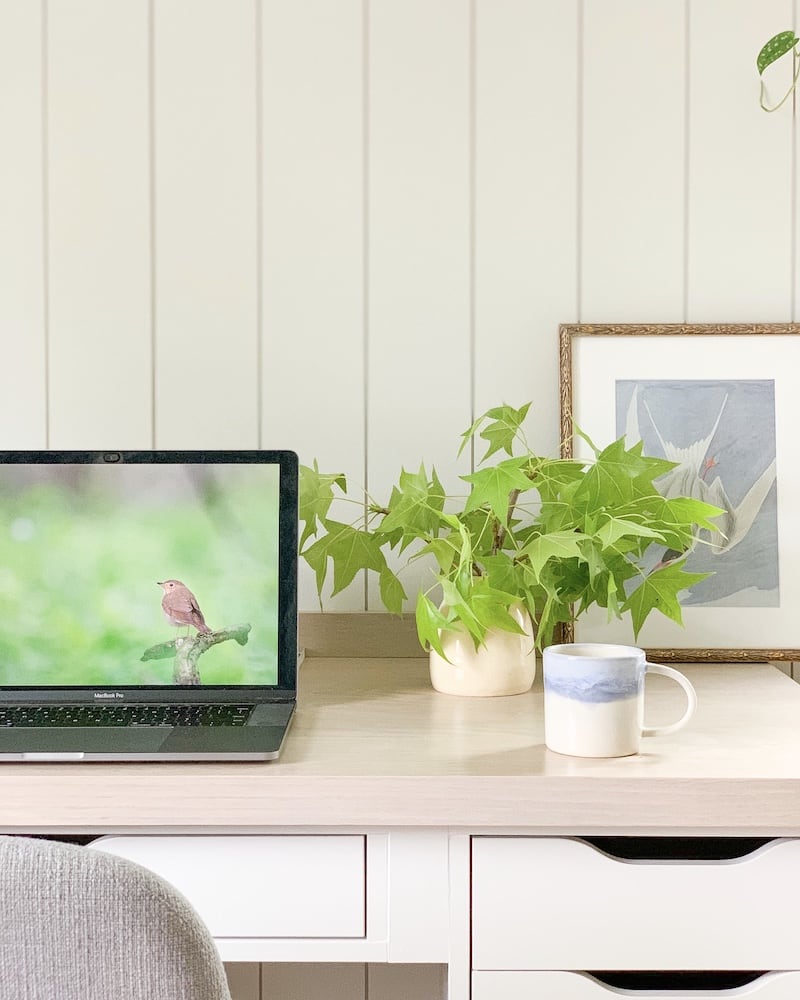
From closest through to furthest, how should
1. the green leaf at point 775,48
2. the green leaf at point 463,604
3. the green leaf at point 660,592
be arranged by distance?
the green leaf at point 463,604 → the green leaf at point 660,592 → the green leaf at point 775,48

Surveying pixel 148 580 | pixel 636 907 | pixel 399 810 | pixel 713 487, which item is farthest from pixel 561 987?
pixel 713 487

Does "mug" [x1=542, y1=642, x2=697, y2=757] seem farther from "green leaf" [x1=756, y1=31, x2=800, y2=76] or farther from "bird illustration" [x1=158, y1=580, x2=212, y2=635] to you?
"green leaf" [x1=756, y1=31, x2=800, y2=76]

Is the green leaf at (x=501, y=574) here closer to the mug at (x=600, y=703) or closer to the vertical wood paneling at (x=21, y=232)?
the mug at (x=600, y=703)

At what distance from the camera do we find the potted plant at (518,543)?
41.1 inches

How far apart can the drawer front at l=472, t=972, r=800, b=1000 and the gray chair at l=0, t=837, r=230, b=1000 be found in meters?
0.43

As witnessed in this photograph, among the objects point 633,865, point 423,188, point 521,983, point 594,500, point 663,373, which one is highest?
point 423,188

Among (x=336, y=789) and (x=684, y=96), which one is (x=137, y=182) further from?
(x=336, y=789)

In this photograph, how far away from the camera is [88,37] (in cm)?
134

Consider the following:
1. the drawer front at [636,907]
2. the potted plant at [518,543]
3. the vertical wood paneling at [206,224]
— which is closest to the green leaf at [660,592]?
the potted plant at [518,543]

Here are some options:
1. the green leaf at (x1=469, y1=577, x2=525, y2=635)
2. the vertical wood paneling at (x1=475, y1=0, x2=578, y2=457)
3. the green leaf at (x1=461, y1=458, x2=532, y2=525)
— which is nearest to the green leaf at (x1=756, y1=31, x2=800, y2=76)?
the vertical wood paneling at (x1=475, y1=0, x2=578, y2=457)

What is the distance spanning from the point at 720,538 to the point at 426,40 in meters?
0.82

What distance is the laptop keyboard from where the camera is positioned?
94cm

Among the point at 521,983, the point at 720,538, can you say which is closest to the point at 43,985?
the point at 521,983

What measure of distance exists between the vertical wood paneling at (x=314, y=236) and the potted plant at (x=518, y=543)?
0.16 metres
